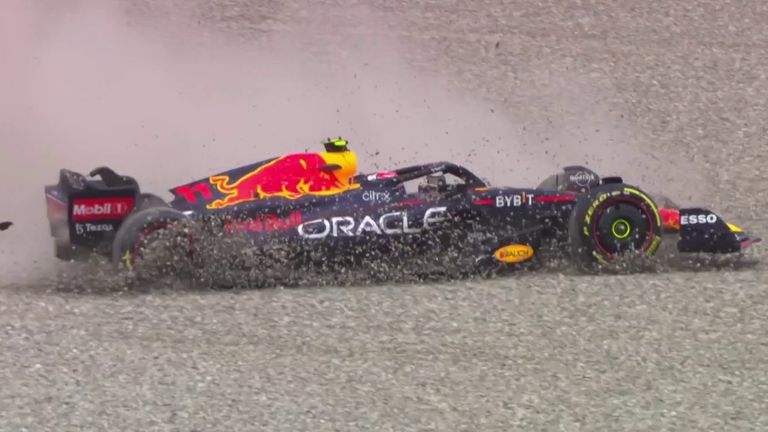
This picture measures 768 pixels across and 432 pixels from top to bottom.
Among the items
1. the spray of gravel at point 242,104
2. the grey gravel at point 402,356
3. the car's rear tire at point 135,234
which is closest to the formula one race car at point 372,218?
the car's rear tire at point 135,234

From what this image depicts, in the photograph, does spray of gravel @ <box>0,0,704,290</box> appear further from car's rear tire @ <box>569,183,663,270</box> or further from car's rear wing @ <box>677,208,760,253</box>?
car's rear tire @ <box>569,183,663,270</box>

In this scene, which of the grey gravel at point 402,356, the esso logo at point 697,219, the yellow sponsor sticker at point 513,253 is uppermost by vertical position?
the esso logo at point 697,219

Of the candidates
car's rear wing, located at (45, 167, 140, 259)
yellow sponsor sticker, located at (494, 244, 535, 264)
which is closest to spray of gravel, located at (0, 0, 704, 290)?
car's rear wing, located at (45, 167, 140, 259)

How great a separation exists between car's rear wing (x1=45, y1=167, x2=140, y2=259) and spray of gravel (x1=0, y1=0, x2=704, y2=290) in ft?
13.2

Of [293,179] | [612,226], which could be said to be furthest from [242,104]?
[612,226]

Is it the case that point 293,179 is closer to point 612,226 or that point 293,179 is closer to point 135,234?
point 135,234

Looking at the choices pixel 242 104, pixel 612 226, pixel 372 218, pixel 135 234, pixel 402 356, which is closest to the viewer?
pixel 402 356

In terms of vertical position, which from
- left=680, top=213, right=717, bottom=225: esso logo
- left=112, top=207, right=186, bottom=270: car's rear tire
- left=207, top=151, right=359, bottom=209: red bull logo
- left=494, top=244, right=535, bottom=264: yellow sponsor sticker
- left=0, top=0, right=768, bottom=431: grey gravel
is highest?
left=207, top=151, right=359, bottom=209: red bull logo

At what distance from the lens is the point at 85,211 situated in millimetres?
8914

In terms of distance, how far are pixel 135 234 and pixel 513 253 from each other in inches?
107

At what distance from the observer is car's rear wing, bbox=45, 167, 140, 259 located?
891cm

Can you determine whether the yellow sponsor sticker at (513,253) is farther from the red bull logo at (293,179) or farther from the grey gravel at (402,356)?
the red bull logo at (293,179)

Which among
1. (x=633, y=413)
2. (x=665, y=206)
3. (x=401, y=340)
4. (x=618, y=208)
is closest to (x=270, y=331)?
(x=401, y=340)

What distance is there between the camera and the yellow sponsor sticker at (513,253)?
29.3 feet
